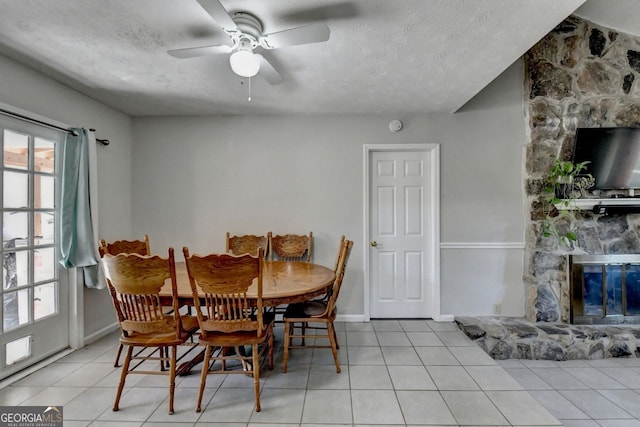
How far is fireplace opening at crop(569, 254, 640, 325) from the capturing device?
294cm

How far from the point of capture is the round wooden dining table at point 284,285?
184 cm

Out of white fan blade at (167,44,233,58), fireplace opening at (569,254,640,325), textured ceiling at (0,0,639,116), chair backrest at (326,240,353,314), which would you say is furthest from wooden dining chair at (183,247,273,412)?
fireplace opening at (569,254,640,325)

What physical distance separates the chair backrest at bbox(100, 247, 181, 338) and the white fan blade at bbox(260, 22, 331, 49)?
1.34 metres

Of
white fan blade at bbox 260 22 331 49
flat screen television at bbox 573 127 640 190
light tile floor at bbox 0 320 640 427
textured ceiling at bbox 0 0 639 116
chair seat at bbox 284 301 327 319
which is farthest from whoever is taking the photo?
flat screen television at bbox 573 127 640 190

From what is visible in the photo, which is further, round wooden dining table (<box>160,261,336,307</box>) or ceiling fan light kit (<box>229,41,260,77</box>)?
round wooden dining table (<box>160,261,336,307</box>)

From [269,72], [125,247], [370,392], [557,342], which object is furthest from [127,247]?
[557,342]

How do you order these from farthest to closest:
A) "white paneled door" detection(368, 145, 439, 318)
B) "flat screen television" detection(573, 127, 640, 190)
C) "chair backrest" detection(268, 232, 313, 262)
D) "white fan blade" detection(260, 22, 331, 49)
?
"white paneled door" detection(368, 145, 439, 318) < "chair backrest" detection(268, 232, 313, 262) < "flat screen television" detection(573, 127, 640, 190) < "white fan blade" detection(260, 22, 331, 49)

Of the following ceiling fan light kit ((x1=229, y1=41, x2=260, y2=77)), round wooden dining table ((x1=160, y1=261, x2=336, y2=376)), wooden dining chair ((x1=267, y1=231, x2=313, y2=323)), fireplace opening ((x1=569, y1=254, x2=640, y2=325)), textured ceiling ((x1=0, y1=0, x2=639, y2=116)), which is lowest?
fireplace opening ((x1=569, y1=254, x2=640, y2=325))

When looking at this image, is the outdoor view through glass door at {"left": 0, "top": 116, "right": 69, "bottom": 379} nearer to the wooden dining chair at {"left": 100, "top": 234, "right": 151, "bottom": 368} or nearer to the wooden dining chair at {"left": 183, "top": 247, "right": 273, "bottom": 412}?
the wooden dining chair at {"left": 100, "top": 234, "right": 151, "bottom": 368}

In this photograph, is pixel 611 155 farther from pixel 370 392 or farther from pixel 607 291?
pixel 370 392

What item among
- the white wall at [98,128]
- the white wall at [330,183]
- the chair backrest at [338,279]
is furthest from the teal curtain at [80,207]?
the chair backrest at [338,279]

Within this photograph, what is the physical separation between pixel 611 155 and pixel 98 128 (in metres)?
5.21

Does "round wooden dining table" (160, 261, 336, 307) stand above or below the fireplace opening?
above

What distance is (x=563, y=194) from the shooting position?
293 cm
